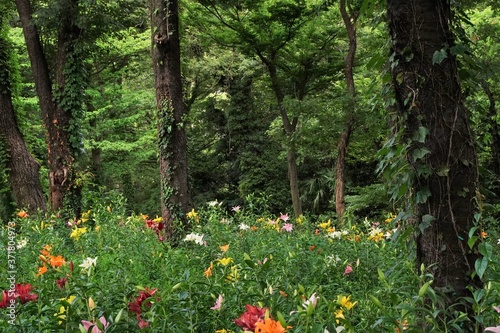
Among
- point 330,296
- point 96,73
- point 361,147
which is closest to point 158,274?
point 330,296

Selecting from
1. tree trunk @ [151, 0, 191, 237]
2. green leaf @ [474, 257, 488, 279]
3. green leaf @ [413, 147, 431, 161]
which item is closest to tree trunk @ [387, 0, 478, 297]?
green leaf @ [413, 147, 431, 161]

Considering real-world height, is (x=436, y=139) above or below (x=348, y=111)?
below

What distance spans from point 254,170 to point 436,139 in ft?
48.1

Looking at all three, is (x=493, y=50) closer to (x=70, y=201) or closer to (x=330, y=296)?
(x=330, y=296)

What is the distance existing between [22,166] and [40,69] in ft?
6.27

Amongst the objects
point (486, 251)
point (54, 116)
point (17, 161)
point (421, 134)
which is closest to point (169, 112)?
point (421, 134)

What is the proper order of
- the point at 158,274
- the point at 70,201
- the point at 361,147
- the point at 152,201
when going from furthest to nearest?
the point at 152,201, the point at 361,147, the point at 70,201, the point at 158,274

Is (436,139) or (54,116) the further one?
(54,116)

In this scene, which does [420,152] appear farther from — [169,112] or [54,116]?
[54,116]

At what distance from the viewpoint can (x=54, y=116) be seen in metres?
8.33

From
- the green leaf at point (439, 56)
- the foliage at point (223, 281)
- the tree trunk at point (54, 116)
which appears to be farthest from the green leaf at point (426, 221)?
the tree trunk at point (54, 116)

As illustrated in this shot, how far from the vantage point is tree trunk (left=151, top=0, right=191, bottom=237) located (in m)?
5.31

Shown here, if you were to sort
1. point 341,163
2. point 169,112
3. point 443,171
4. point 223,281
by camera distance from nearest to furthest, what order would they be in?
point 443,171
point 223,281
point 169,112
point 341,163

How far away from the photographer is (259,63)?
45.2 feet
